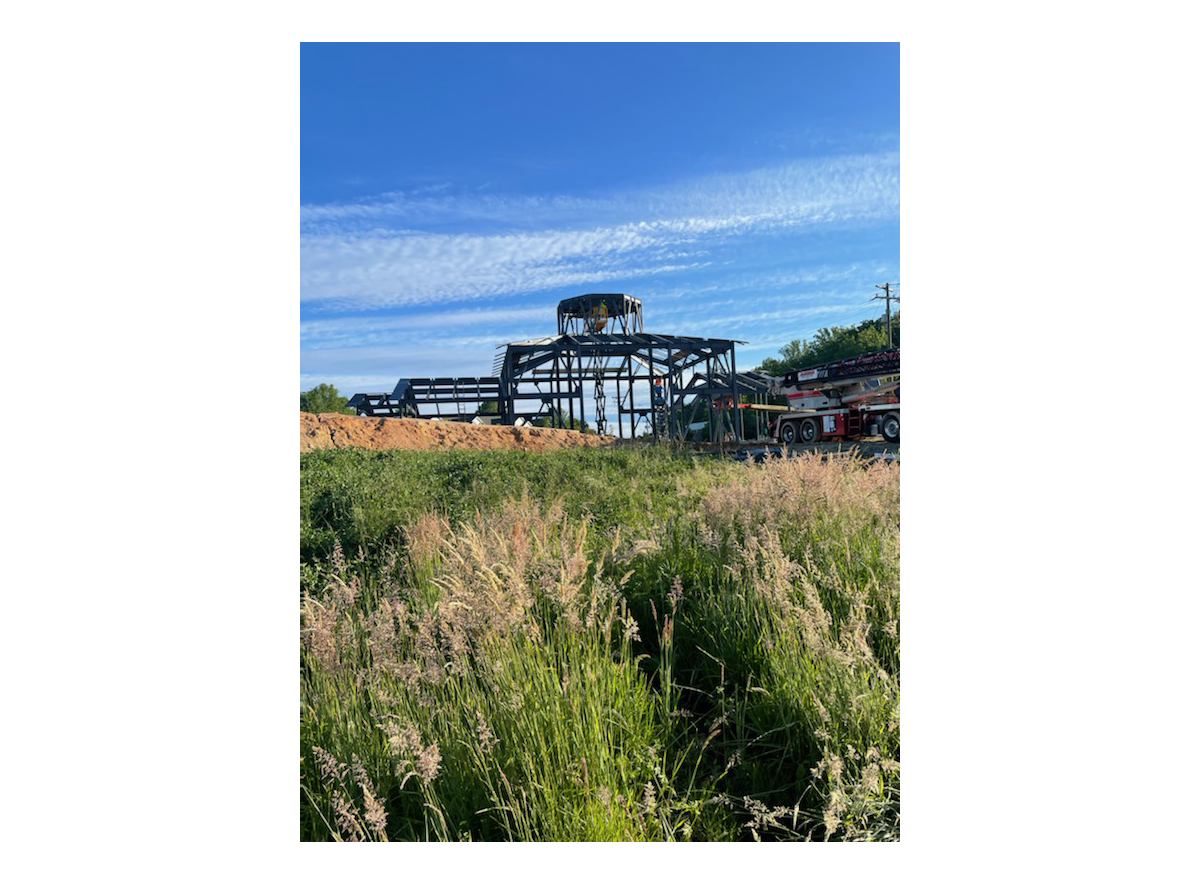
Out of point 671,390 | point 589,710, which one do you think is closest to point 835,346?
point 671,390

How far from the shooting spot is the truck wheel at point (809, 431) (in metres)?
17.5

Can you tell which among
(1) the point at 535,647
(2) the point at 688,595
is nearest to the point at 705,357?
(2) the point at 688,595

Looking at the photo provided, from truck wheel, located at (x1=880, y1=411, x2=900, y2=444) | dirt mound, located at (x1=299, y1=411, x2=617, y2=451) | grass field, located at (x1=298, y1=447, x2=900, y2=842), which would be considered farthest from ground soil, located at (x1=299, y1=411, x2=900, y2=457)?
grass field, located at (x1=298, y1=447, x2=900, y2=842)

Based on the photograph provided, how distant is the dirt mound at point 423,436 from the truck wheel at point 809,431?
19.4 ft

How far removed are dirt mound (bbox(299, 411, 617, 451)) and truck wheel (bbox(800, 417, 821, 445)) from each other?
5898 millimetres

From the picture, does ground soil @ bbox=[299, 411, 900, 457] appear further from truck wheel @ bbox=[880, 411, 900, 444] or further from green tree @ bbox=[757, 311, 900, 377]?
green tree @ bbox=[757, 311, 900, 377]

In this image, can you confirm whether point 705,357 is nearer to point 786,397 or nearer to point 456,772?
point 786,397

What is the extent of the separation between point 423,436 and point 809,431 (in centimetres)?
1149

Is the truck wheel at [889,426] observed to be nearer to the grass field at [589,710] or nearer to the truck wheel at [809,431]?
the truck wheel at [809,431]

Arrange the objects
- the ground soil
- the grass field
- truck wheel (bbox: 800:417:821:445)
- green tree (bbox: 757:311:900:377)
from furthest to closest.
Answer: green tree (bbox: 757:311:900:377) < truck wheel (bbox: 800:417:821:445) < the ground soil < the grass field

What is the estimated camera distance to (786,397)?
61.9 feet

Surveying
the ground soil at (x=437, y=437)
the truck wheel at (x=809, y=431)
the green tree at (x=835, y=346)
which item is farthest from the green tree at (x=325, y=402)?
the green tree at (x=835, y=346)

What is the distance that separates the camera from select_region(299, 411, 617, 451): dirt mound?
50.0ft
